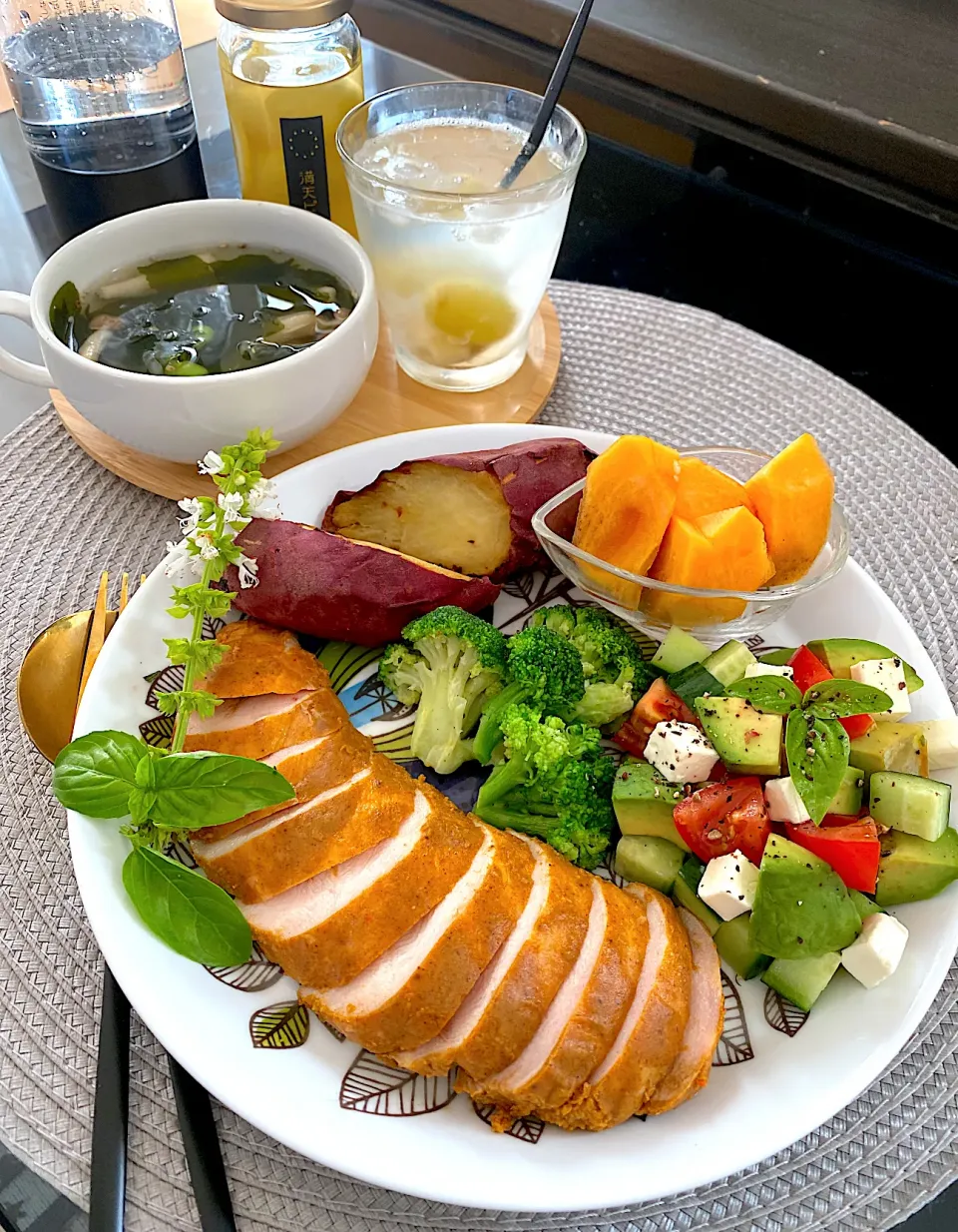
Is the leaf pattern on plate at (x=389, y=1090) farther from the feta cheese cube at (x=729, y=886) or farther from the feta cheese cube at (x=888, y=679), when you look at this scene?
the feta cheese cube at (x=888, y=679)

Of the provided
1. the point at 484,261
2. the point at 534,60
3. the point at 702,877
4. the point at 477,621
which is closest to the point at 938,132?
the point at 534,60

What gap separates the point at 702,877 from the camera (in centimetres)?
133

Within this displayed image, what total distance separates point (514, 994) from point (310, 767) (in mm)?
422

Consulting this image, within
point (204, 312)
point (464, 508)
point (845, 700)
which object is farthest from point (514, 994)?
point (204, 312)

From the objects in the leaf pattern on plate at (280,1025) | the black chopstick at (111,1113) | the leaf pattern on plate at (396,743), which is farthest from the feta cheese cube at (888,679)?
the black chopstick at (111,1113)

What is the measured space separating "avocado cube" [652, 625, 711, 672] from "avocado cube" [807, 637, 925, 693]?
188 mm

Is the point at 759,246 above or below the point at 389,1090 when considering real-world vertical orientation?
below

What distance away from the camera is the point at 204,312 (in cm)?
196

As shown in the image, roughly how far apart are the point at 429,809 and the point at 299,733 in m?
0.23

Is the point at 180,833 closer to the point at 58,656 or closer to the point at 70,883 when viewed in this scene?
the point at 70,883

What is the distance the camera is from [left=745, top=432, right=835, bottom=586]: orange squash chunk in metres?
1.63

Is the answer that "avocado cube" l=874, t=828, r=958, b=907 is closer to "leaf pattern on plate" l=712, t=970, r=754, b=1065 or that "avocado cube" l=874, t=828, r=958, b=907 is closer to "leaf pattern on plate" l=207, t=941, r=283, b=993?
"leaf pattern on plate" l=712, t=970, r=754, b=1065

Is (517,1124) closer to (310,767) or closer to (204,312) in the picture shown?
(310,767)

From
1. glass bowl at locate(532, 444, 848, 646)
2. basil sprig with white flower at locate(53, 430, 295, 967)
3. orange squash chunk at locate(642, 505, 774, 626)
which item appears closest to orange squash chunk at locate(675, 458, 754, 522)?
orange squash chunk at locate(642, 505, 774, 626)
